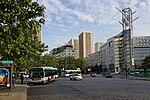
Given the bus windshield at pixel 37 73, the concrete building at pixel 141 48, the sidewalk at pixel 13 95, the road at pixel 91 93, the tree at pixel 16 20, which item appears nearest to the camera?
the tree at pixel 16 20

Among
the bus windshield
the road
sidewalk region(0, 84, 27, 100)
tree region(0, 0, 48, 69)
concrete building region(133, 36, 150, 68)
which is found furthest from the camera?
concrete building region(133, 36, 150, 68)

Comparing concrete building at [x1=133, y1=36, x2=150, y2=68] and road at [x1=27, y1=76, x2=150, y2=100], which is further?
concrete building at [x1=133, y1=36, x2=150, y2=68]

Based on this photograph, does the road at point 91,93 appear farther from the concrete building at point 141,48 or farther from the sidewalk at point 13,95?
the concrete building at point 141,48

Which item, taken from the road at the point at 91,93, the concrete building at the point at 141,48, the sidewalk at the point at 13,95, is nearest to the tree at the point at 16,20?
the road at the point at 91,93

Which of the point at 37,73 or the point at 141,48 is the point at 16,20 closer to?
the point at 37,73

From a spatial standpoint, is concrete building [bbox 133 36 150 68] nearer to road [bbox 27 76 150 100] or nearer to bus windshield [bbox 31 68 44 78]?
bus windshield [bbox 31 68 44 78]

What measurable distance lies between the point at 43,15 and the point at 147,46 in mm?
193394

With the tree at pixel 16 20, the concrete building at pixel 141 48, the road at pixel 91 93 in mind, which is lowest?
the road at pixel 91 93

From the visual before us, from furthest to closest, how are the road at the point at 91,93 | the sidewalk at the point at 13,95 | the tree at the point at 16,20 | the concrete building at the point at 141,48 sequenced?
the concrete building at the point at 141,48 < the sidewalk at the point at 13,95 < the road at the point at 91,93 < the tree at the point at 16,20

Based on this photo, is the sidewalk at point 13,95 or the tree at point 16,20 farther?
the sidewalk at point 13,95

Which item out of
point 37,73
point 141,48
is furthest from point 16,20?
point 141,48

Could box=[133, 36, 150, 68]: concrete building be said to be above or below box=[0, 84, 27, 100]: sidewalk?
above

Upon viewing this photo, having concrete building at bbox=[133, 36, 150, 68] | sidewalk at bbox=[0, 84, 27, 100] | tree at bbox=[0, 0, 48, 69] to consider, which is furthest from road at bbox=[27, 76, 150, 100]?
concrete building at bbox=[133, 36, 150, 68]

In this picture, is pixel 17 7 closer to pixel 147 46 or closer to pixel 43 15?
pixel 43 15
